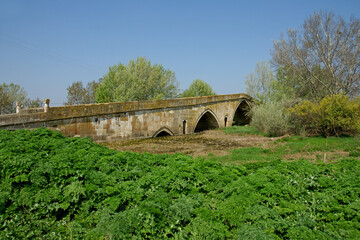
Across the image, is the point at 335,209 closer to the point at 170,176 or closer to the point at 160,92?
the point at 170,176

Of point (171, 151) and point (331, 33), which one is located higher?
point (331, 33)

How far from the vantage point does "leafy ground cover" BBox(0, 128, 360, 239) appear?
393 cm

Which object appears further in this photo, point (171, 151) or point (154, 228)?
point (171, 151)

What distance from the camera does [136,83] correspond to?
87.9 feet

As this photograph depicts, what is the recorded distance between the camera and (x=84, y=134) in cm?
1273

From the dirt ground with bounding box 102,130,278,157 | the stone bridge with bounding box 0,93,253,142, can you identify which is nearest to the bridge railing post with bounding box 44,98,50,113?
the stone bridge with bounding box 0,93,253,142

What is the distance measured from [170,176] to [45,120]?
8275 mm

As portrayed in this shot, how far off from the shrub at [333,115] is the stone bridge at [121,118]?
23.3 feet

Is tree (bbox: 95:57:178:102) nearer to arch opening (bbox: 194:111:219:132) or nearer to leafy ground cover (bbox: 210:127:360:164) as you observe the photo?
arch opening (bbox: 194:111:219:132)

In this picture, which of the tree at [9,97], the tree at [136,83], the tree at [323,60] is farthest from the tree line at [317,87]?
the tree at [9,97]

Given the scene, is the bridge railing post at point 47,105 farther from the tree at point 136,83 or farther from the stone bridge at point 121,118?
the tree at point 136,83

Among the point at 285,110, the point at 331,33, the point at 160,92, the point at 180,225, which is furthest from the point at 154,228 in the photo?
the point at 160,92

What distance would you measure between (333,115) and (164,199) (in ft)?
45.1

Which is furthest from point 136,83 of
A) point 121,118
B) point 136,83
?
point 121,118
